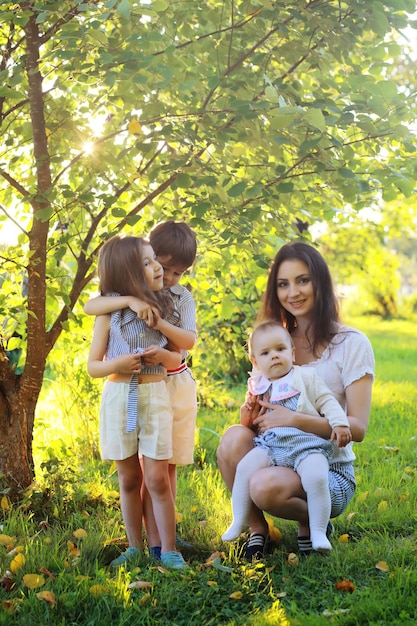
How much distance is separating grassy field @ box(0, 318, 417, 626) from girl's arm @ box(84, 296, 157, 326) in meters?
0.95

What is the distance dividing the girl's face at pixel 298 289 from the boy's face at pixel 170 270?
1.46ft

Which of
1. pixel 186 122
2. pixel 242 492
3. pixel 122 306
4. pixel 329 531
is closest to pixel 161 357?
pixel 122 306

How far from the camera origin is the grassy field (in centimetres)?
250

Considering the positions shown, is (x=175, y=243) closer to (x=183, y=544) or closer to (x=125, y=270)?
(x=125, y=270)

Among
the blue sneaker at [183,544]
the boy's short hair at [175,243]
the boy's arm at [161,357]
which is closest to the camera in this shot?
the boy's arm at [161,357]

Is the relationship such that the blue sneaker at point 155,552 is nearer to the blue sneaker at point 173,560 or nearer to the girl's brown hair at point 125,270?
the blue sneaker at point 173,560

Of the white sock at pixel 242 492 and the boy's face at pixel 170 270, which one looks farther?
the boy's face at pixel 170 270

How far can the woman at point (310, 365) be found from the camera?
288 cm

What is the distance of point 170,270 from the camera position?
10.3 ft

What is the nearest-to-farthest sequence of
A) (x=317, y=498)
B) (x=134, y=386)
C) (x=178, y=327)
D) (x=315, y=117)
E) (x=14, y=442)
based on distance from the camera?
(x=315, y=117)
(x=317, y=498)
(x=134, y=386)
(x=178, y=327)
(x=14, y=442)

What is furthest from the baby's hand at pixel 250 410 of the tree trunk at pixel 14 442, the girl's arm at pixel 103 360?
the tree trunk at pixel 14 442

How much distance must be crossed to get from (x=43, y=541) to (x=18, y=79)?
190cm

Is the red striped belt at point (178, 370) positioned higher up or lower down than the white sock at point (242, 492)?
higher up

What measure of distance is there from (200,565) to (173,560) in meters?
0.12
